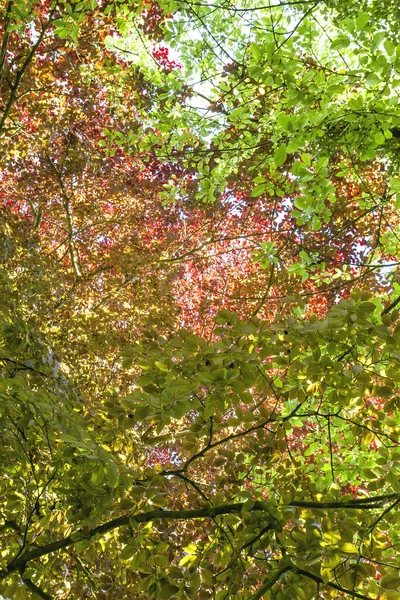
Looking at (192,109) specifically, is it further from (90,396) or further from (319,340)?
(90,396)

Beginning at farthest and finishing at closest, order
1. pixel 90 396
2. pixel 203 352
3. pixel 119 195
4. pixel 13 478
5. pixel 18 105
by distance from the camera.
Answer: pixel 119 195
pixel 18 105
pixel 90 396
pixel 13 478
pixel 203 352

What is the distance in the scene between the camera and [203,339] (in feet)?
7.05

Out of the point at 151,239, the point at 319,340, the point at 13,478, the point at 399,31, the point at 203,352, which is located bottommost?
the point at 13,478

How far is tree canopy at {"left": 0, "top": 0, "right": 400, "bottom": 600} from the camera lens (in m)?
2.09

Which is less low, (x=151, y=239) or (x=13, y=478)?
(x=151, y=239)

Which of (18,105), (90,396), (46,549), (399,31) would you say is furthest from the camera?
(18,105)

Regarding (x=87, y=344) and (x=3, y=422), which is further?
(x=87, y=344)

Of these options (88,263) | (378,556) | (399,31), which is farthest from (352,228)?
A: (378,556)

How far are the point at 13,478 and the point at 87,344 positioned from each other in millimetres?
3934

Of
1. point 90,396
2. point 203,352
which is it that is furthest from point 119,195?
point 203,352

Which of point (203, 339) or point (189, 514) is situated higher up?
point (203, 339)

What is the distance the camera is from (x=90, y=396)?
21.5ft

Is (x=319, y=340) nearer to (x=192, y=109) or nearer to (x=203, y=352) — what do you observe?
(x=203, y=352)

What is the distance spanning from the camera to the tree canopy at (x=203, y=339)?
209cm
